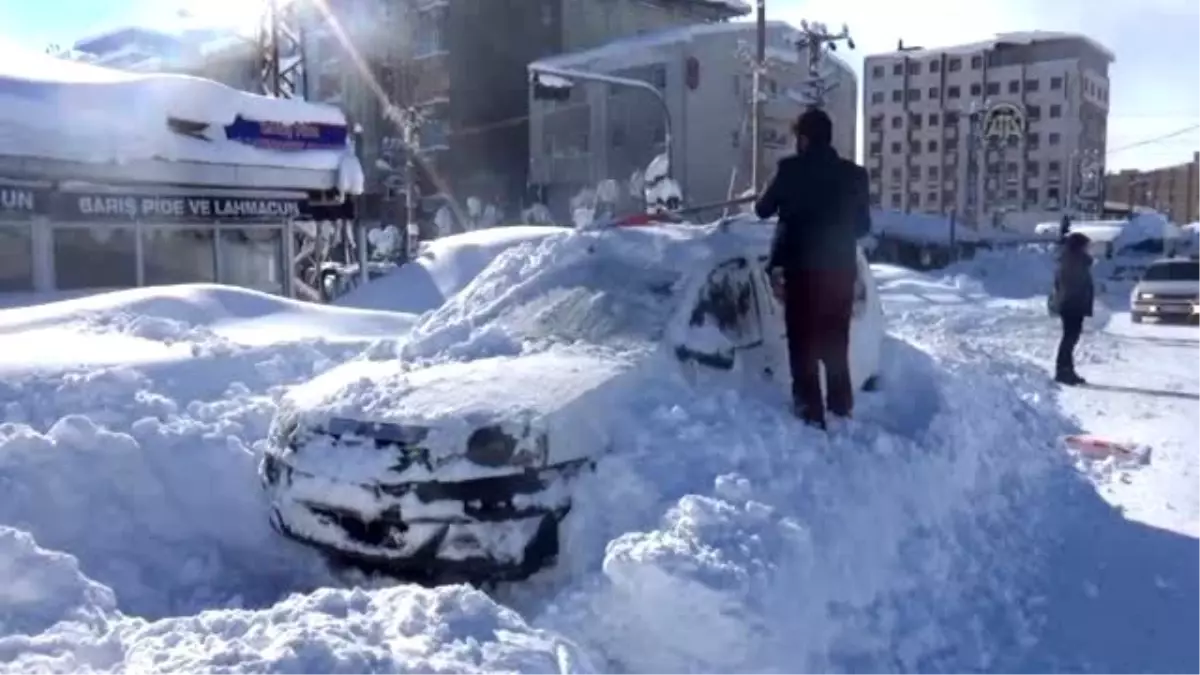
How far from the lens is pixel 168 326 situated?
9664mm

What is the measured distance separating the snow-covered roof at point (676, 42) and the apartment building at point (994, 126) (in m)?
21.5

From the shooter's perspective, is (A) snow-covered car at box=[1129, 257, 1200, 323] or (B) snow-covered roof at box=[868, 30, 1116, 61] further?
(B) snow-covered roof at box=[868, 30, 1116, 61]

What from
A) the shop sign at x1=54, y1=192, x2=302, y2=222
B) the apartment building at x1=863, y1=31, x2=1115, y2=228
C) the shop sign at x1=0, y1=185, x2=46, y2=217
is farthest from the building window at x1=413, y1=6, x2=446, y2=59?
the shop sign at x1=0, y1=185, x2=46, y2=217

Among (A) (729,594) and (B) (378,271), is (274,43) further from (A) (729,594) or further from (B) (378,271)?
(A) (729,594)

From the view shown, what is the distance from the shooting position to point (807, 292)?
599cm

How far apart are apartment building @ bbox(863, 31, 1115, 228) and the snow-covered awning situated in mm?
47838

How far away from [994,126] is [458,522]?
225ft

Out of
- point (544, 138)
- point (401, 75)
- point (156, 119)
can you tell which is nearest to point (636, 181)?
point (544, 138)

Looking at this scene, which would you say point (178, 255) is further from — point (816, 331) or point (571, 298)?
point (816, 331)

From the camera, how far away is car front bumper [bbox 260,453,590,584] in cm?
449

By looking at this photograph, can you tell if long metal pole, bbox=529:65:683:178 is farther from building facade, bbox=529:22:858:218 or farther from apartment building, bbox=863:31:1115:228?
apartment building, bbox=863:31:1115:228

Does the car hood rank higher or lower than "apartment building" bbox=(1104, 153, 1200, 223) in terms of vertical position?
lower

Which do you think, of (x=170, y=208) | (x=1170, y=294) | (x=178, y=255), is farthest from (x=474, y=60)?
(x=1170, y=294)

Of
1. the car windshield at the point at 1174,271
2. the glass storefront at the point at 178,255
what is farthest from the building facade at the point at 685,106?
the glass storefront at the point at 178,255
